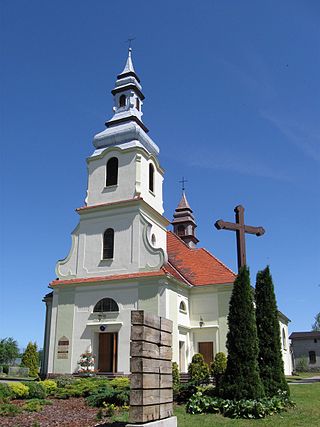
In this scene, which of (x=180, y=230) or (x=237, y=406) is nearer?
(x=237, y=406)

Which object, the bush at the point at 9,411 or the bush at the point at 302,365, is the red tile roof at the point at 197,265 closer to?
the bush at the point at 9,411

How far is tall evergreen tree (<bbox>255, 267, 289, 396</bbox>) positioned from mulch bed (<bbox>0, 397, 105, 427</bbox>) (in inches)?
220

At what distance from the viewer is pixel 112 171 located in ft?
94.2

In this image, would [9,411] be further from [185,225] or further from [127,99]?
[185,225]

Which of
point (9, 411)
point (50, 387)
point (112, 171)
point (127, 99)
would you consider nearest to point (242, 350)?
point (9, 411)

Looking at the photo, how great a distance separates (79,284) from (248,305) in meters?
13.9

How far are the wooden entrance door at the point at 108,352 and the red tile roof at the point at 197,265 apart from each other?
247 inches

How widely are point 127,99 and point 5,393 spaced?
72.8 ft

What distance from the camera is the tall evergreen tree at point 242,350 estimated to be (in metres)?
13.3

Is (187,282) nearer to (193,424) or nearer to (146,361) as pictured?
(193,424)

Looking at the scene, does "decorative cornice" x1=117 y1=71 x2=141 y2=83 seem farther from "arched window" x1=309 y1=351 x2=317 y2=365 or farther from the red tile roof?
"arched window" x1=309 y1=351 x2=317 y2=365

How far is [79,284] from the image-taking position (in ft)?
86.0

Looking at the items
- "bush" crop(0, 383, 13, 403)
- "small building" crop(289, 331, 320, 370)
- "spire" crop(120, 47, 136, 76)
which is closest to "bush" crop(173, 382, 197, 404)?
"bush" crop(0, 383, 13, 403)

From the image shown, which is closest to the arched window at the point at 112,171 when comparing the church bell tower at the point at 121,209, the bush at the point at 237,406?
the church bell tower at the point at 121,209
